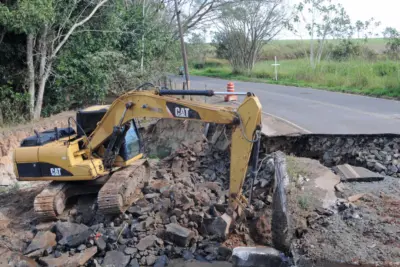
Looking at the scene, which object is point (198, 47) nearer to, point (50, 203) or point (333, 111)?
point (333, 111)

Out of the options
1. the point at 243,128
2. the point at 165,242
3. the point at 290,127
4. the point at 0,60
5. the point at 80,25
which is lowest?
the point at 165,242

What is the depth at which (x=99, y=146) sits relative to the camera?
28.5 feet

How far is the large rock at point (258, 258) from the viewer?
6121 millimetres

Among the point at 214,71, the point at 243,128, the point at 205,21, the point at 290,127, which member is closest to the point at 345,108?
the point at 290,127

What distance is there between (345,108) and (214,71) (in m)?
25.4

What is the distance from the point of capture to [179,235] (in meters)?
7.27

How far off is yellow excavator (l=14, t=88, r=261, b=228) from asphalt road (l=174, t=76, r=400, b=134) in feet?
13.8

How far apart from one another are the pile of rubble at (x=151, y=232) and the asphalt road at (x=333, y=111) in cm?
296

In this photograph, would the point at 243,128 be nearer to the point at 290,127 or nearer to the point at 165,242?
the point at 165,242

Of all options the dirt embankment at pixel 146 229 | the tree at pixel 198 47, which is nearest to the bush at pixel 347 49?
the tree at pixel 198 47

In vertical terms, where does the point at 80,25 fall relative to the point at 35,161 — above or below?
above

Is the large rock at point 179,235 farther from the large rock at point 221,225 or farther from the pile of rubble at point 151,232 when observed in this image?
the large rock at point 221,225

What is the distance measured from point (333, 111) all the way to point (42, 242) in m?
9.61

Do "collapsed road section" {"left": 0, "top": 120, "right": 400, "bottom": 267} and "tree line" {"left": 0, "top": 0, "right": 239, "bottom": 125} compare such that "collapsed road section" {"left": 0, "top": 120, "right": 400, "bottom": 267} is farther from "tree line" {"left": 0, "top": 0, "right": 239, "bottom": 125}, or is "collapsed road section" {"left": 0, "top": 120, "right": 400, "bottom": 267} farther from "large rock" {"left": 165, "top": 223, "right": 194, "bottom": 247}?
"tree line" {"left": 0, "top": 0, "right": 239, "bottom": 125}
